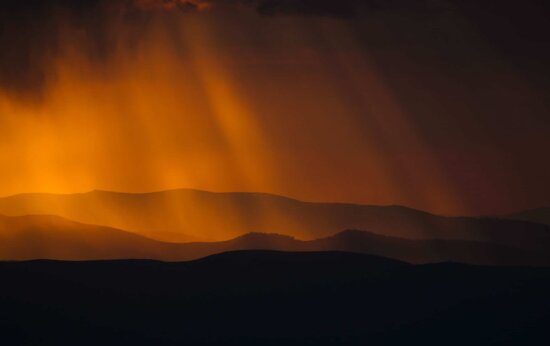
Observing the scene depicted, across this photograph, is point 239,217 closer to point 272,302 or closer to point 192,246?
point 192,246

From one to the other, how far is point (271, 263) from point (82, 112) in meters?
2.95

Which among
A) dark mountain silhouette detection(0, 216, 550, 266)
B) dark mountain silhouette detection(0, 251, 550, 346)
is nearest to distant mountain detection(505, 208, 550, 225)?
dark mountain silhouette detection(0, 216, 550, 266)

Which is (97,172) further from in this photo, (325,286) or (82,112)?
(325,286)

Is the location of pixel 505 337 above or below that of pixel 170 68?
below

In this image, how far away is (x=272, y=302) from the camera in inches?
306

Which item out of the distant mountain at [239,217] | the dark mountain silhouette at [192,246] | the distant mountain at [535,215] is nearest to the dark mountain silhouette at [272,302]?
the dark mountain silhouette at [192,246]

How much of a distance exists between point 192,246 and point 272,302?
152 centimetres

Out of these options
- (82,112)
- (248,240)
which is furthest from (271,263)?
(82,112)

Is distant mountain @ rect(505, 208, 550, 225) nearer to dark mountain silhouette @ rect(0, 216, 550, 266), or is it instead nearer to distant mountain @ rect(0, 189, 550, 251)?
distant mountain @ rect(0, 189, 550, 251)

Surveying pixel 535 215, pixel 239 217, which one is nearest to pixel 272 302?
pixel 239 217

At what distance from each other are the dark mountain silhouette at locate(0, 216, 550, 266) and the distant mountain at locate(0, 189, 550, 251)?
9cm

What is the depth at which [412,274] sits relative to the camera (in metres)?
8.34

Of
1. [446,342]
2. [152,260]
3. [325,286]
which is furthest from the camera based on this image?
[152,260]

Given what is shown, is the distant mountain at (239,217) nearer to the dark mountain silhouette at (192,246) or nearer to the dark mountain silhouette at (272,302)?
the dark mountain silhouette at (192,246)
